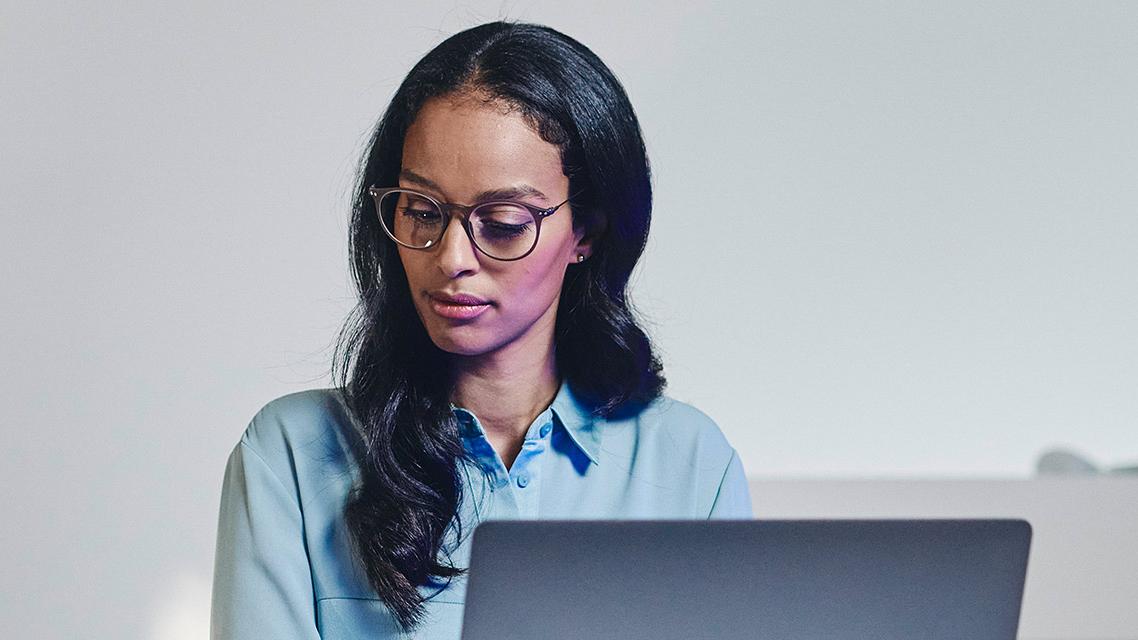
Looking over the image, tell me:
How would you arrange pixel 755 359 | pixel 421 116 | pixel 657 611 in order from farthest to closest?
pixel 755 359 < pixel 421 116 < pixel 657 611

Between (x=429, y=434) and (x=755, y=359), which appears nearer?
(x=429, y=434)

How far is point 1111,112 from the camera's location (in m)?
2.66

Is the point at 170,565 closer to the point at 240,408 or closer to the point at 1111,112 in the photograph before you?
the point at 240,408

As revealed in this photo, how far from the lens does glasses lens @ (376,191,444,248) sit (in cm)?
115

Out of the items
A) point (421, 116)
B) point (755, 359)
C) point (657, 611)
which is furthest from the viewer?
point (755, 359)

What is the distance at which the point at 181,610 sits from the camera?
8.64ft

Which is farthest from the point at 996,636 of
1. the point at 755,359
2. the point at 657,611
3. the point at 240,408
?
the point at 240,408

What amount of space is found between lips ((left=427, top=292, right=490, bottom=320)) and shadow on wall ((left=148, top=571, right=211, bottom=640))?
1678 millimetres

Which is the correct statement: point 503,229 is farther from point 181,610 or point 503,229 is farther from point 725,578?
point 181,610

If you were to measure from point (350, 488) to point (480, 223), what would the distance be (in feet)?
0.95

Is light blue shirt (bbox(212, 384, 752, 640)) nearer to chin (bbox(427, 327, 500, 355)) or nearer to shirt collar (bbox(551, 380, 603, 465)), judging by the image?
shirt collar (bbox(551, 380, 603, 465))

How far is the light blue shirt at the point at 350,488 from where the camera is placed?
1.17 metres

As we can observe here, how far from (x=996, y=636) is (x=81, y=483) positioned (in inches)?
86.1

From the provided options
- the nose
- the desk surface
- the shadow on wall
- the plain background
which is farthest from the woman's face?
the shadow on wall
